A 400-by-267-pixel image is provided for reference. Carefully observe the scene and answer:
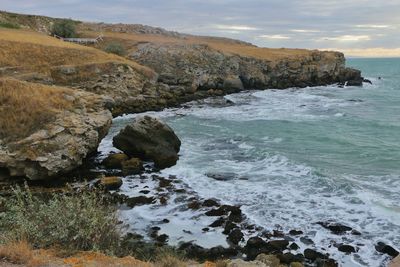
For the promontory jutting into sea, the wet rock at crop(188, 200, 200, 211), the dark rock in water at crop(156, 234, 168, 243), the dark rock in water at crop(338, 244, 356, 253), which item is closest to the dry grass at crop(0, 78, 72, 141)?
the promontory jutting into sea

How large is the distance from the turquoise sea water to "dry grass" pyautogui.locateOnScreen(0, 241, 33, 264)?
29.8 feet

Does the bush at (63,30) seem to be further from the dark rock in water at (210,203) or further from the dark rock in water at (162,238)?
the dark rock in water at (162,238)

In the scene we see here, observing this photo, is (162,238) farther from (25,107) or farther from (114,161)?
(25,107)

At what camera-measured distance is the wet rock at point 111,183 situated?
19.4 meters

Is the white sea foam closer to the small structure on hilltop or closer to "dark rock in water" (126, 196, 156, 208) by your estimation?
"dark rock in water" (126, 196, 156, 208)

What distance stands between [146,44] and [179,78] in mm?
11485

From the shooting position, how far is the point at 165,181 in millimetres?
20484

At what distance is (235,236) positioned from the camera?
1472 cm

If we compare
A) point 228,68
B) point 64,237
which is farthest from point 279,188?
Answer: point 228,68

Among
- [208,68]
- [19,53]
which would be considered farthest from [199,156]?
[208,68]

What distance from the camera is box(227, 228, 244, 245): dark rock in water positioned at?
14.6 metres

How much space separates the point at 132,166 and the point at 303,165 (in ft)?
28.2

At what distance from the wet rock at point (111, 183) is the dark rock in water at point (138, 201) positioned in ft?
4.95

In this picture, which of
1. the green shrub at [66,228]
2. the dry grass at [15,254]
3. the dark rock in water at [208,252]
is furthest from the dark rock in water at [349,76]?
the dry grass at [15,254]
